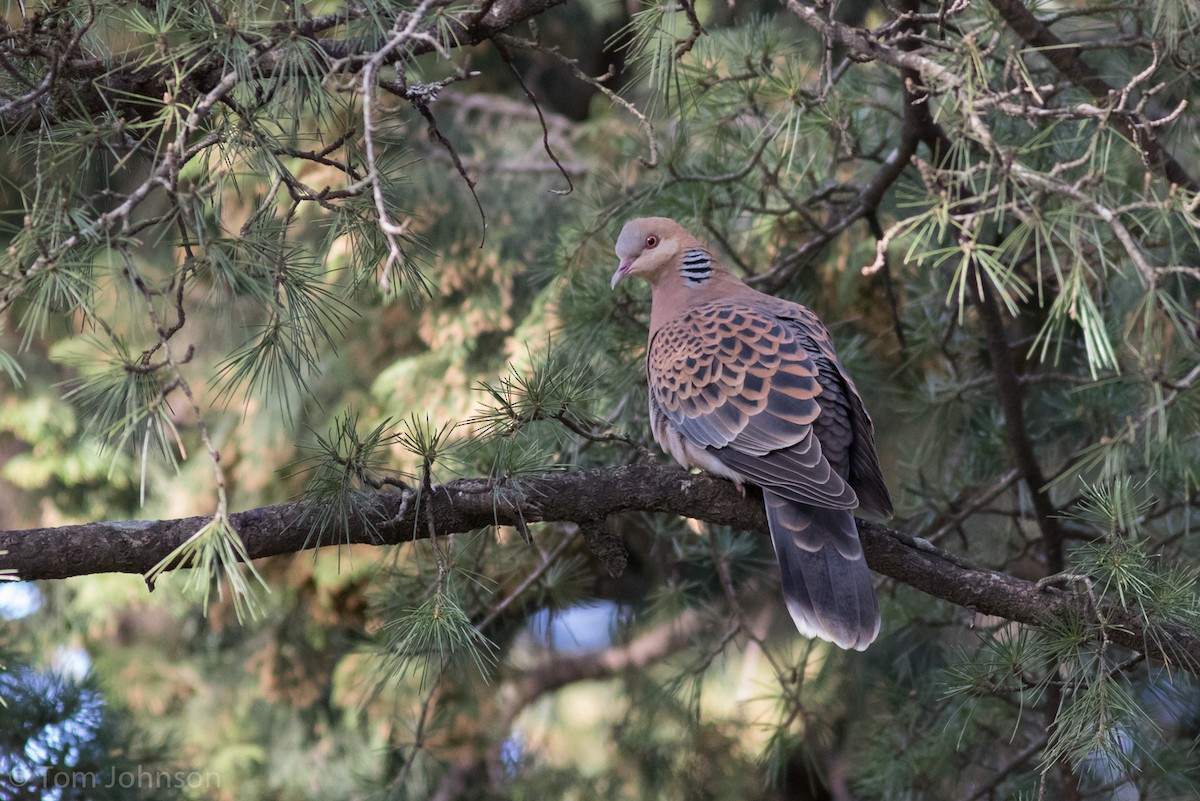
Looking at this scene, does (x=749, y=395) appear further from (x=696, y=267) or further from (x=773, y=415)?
(x=696, y=267)

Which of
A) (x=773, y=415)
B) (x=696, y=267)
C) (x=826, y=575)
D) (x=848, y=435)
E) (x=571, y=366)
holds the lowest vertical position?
(x=826, y=575)

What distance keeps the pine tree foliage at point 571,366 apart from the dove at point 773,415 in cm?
22

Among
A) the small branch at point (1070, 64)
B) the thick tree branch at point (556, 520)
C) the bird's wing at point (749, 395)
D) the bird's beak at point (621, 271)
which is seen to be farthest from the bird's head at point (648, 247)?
the small branch at point (1070, 64)

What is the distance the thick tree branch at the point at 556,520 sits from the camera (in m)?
2.19

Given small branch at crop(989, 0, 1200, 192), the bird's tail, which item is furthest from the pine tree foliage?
the bird's tail

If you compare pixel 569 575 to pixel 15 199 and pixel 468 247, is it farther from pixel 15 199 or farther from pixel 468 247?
pixel 15 199

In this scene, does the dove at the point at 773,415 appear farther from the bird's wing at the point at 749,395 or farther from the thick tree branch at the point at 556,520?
the thick tree branch at the point at 556,520

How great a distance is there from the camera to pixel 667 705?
5.23 m

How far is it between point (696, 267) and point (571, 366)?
900 mm

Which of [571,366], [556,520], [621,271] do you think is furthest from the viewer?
[621,271]

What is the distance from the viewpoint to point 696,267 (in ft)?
11.2

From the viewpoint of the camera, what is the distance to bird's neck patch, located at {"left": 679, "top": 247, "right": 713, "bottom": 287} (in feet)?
11.1

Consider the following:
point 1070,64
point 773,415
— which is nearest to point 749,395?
point 773,415

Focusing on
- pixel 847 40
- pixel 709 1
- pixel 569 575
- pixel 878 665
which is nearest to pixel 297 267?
pixel 847 40
